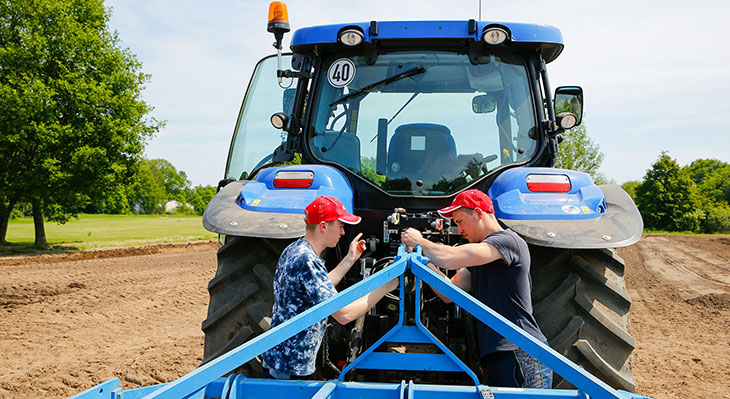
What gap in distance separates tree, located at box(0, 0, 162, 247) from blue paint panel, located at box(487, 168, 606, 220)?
15853 millimetres

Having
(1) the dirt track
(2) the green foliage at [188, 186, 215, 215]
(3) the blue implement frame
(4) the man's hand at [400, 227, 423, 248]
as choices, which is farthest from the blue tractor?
(2) the green foliage at [188, 186, 215, 215]

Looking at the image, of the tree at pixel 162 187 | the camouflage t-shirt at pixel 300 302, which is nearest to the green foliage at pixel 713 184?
the camouflage t-shirt at pixel 300 302

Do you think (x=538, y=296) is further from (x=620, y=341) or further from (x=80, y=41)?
(x=80, y=41)

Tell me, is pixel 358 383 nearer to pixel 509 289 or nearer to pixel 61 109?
pixel 509 289

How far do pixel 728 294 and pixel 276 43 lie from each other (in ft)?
32.4

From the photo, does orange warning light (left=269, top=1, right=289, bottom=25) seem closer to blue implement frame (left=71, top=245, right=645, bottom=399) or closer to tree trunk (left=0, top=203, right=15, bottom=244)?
blue implement frame (left=71, top=245, right=645, bottom=399)

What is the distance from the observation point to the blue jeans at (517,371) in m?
2.68

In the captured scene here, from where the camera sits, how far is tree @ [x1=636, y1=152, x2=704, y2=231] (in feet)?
123

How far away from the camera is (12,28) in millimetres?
17016

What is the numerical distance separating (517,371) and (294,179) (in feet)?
5.38

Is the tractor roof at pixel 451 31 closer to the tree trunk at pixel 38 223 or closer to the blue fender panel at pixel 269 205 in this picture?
the blue fender panel at pixel 269 205

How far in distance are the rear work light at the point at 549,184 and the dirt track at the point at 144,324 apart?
283 centimetres

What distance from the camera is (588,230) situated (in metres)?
2.79

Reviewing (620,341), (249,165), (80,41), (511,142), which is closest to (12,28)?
(80,41)
